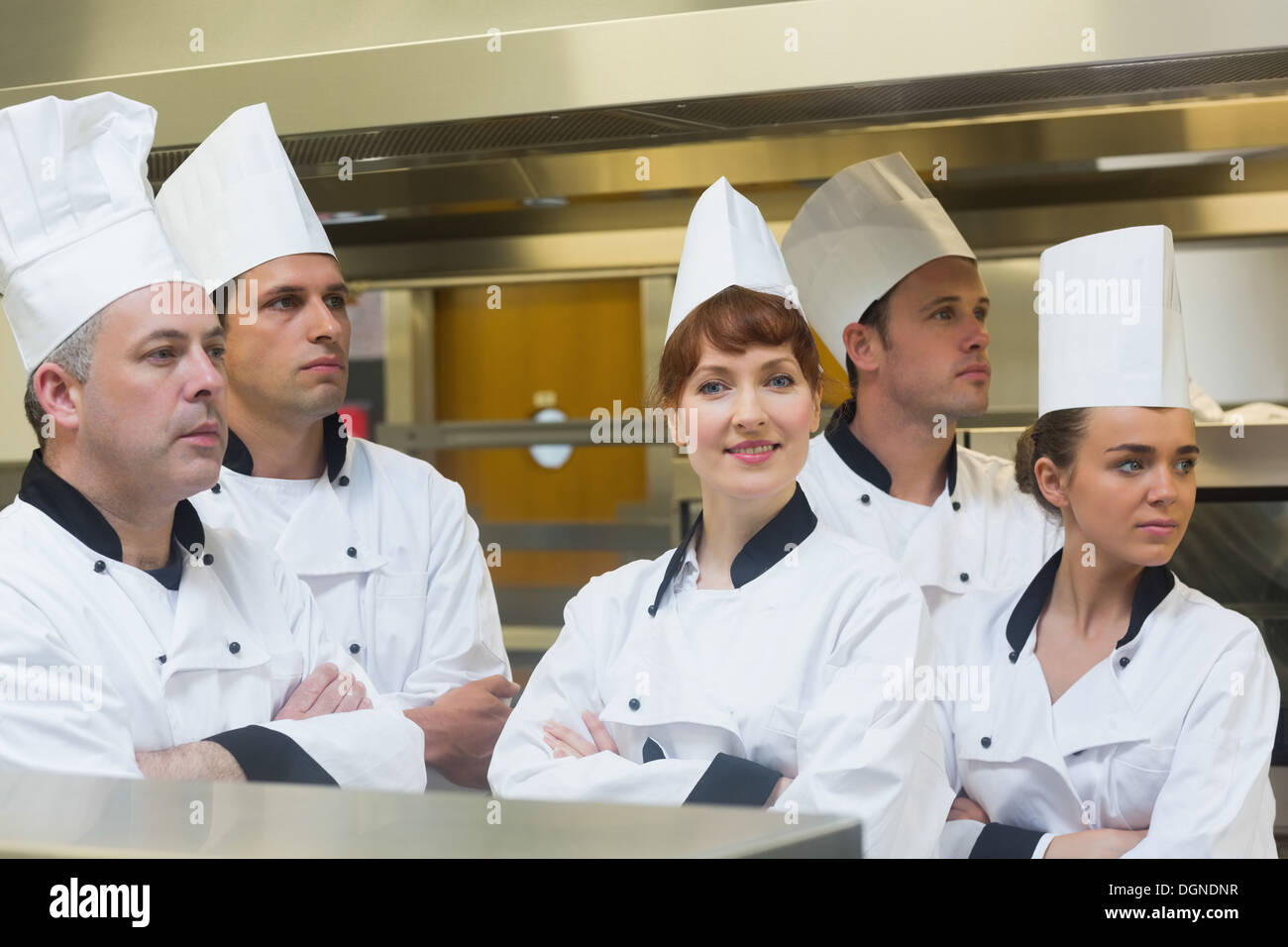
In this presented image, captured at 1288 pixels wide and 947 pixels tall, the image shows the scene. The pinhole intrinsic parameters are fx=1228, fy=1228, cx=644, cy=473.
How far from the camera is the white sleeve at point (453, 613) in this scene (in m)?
1.36

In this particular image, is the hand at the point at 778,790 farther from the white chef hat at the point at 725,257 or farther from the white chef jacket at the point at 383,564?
the white chef jacket at the point at 383,564

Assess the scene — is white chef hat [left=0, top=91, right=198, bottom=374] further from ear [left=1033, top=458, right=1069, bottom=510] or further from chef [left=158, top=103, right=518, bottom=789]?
ear [left=1033, top=458, right=1069, bottom=510]

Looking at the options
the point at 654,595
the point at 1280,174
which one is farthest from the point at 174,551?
the point at 1280,174

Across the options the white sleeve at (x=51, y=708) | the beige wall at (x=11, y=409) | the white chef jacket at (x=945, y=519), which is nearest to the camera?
the white sleeve at (x=51, y=708)

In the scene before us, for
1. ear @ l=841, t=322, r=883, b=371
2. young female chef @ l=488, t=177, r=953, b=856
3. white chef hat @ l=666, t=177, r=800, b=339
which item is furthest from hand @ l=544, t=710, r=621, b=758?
ear @ l=841, t=322, r=883, b=371

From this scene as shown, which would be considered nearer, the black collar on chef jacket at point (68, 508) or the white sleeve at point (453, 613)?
the black collar on chef jacket at point (68, 508)

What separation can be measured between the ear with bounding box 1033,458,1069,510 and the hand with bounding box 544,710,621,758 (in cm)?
44

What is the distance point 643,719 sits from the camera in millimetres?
1031

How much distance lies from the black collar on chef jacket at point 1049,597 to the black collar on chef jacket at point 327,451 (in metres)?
0.77

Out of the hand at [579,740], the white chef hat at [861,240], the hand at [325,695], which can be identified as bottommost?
the hand at [579,740]

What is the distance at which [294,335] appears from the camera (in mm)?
1346

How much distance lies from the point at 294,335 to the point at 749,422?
1.91 ft

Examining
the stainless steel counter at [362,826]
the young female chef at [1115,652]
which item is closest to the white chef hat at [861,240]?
the young female chef at [1115,652]

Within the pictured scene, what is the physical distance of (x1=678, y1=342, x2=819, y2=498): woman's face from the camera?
103cm
